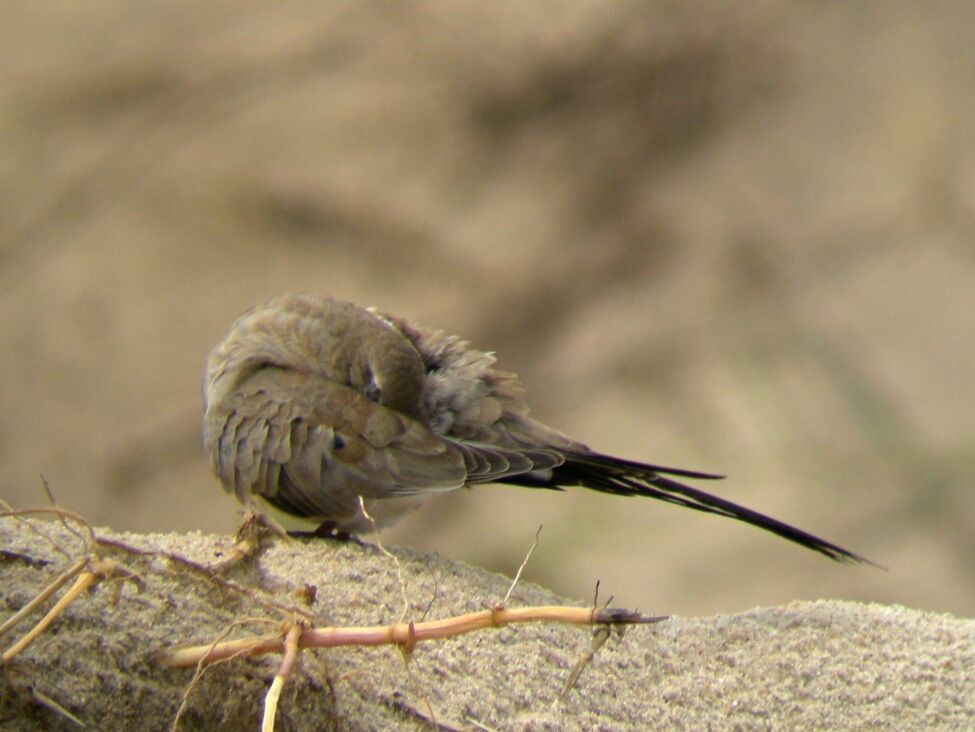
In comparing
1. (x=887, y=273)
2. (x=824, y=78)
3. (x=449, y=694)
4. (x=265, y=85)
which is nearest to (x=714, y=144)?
(x=824, y=78)

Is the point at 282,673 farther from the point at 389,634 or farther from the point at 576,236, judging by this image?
the point at 576,236

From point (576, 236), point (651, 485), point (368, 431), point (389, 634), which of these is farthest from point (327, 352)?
point (576, 236)

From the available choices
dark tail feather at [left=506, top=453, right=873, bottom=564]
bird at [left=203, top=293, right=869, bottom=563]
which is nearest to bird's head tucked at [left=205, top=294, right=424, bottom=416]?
bird at [left=203, top=293, right=869, bottom=563]

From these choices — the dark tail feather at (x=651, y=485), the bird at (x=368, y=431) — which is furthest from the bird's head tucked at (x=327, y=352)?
the dark tail feather at (x=651, y=485)

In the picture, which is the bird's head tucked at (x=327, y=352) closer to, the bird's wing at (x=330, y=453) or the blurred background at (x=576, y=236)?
the bird's wing at (x=330, y=453)

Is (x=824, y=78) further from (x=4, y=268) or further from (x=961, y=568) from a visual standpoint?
(x=4, y=268)

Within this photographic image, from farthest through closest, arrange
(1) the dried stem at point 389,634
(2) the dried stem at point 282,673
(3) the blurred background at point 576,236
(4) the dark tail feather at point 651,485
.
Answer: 1. (3) the blurred background at point 576,236
2. (4) the dark tail feather at point 651,485
3. (1) the dried stem at point 389,634
4. (2) the dried stem at point 282,673
